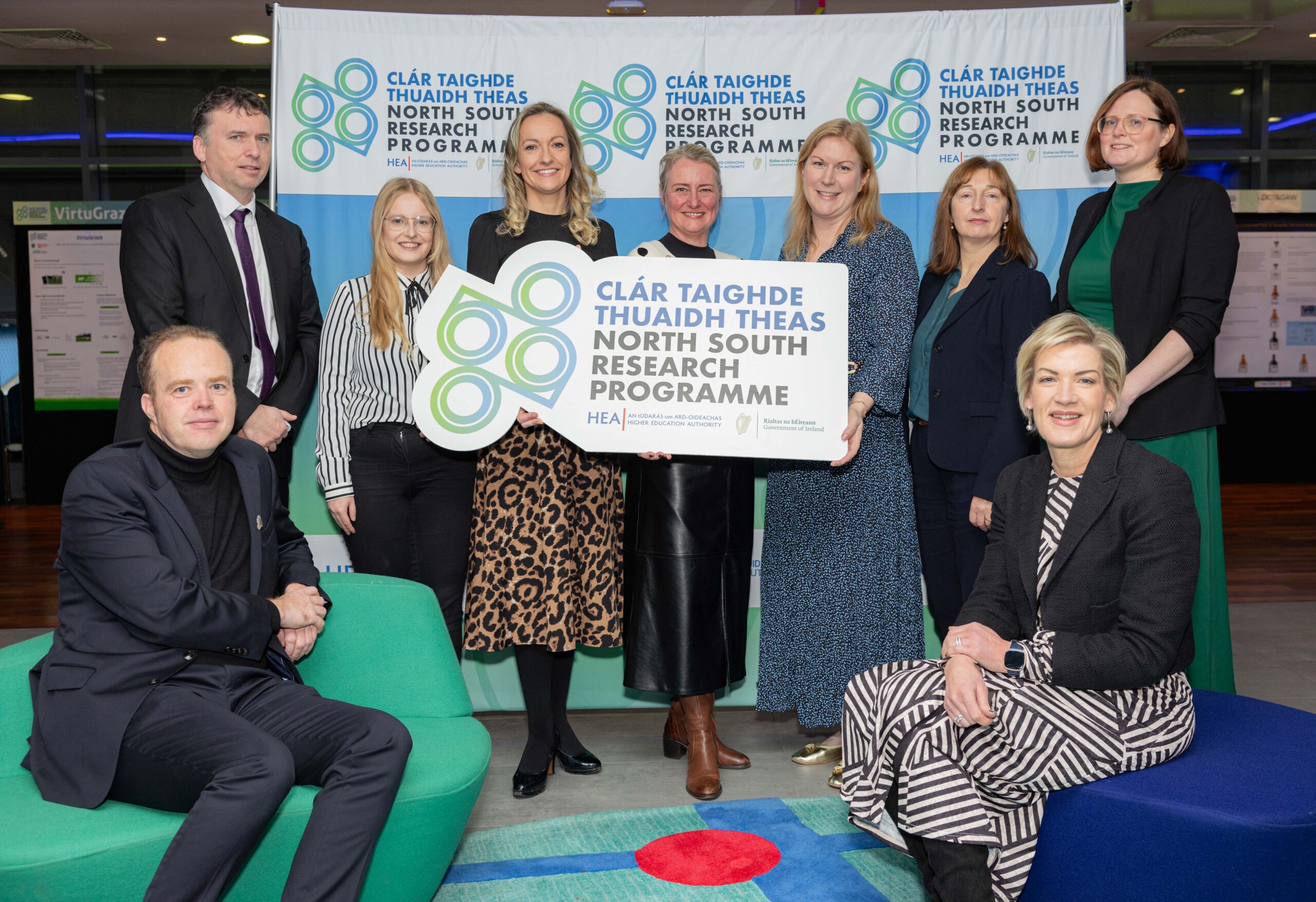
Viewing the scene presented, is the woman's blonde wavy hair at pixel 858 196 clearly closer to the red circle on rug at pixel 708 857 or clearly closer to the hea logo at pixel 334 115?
the hea logo at pixel 334 115

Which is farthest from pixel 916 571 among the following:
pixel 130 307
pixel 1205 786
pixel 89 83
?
pixel 89 83

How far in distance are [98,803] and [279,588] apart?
0.66 meters

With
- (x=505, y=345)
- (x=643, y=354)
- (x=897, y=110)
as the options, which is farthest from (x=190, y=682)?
(x=897, y=110)

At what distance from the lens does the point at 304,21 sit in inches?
149

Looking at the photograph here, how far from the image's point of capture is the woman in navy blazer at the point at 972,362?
9.95 ft

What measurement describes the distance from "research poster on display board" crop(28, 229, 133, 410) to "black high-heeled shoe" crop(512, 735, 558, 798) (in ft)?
25.4

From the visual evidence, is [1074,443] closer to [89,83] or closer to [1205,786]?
[1205,786]

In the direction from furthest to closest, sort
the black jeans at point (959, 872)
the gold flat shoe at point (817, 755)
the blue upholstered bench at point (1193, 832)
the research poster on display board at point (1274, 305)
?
the research poster on display board at point (1274, 305) < the gold flat shoe at point (817, 755) < the black jeans at point (959, 872) < the blue upholstered bench at point (1193, 832)

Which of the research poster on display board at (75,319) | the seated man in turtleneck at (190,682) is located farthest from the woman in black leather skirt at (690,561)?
the research poster on display board at (75,319)

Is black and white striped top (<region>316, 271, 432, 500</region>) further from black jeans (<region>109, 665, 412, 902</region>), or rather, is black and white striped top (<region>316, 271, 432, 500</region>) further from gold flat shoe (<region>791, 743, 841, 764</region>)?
gold flat shoe (<region>791, 743, 841, 764</region>)

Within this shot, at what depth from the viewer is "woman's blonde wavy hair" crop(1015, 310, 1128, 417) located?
7.45 feet

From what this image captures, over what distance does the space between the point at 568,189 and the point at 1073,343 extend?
1.70 m

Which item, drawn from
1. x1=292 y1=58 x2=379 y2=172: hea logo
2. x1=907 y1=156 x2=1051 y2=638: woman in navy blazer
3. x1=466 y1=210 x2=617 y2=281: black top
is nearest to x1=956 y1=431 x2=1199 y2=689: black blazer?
x1=907 y1=156 x2=1051 y2=638: woman in navy blazer

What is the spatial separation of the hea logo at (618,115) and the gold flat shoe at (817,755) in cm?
227
